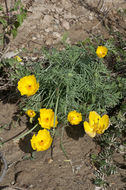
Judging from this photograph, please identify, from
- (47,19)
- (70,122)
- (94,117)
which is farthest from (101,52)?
(47,19)

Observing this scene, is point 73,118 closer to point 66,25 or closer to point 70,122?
point 70,122

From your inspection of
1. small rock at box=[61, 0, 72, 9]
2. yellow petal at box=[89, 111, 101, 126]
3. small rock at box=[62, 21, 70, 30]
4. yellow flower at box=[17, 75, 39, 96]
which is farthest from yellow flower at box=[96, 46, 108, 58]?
small rock at box=[61, 0, 72, 9]

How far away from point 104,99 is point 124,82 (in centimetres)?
31

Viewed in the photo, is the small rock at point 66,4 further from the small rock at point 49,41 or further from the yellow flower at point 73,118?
the yellow flower at point 73,118

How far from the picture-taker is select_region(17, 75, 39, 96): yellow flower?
2.29m

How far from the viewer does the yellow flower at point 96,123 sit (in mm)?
2230

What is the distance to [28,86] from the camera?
2.28 meters

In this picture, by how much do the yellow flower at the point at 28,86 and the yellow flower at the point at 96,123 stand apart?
2.03ft

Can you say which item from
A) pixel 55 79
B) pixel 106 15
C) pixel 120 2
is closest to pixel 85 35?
pixel 106 15

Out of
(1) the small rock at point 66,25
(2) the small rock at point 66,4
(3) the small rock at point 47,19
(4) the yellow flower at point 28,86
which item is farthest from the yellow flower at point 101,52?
(2) the small rock at point 66,4

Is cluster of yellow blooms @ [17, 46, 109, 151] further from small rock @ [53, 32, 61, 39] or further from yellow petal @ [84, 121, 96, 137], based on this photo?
small rock @ [53, 32, 61, 39]

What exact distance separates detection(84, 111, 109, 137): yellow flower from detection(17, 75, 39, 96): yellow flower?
24.3 inches

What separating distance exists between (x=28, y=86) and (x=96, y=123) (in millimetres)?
784

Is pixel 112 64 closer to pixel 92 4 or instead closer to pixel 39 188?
pixel 92 4
